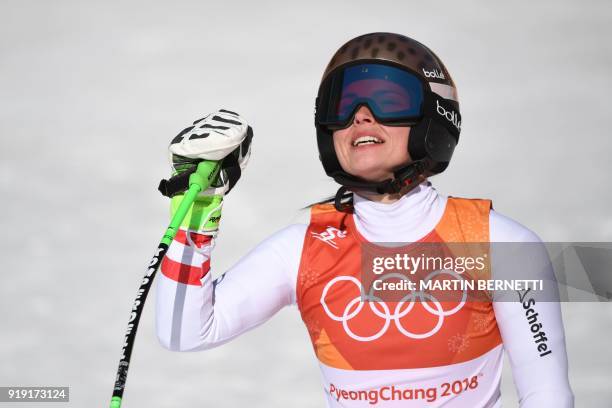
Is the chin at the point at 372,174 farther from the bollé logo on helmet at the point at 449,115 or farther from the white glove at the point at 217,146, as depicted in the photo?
the white glove at the point at 217,146

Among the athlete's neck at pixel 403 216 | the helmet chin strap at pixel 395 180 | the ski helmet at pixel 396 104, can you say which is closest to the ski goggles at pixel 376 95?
the ski helmet at pixel 396 104

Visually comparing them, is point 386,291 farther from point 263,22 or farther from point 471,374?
point 263,22

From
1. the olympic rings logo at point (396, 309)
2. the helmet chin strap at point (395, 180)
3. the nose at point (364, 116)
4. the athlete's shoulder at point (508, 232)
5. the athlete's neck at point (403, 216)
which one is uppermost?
the nose at point (364, 116)

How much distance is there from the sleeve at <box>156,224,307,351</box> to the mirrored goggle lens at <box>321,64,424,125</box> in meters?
0.43

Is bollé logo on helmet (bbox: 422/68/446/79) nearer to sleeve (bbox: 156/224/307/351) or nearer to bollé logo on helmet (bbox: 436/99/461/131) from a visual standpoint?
bollé logo on helmet (bbox: 436/99/461/131)

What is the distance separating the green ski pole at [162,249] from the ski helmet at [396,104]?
1.52ft

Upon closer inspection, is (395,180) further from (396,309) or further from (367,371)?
(367,371)

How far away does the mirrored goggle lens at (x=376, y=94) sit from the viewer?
3.12 metres

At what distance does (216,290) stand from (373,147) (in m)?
0.68

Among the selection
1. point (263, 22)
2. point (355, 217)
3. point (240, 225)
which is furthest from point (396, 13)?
point (355, 217)

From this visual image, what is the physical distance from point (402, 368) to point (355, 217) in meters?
0.56

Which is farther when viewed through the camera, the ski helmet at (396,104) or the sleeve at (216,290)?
the ski helmet at (396,104)

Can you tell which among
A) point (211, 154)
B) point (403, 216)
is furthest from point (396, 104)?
point (211, 154)

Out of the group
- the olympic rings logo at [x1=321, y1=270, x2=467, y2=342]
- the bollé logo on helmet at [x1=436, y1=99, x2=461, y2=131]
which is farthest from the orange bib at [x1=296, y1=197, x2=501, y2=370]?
the bollé logo on helmet at [x1=436, y1=99, x2=461, y2=131]
